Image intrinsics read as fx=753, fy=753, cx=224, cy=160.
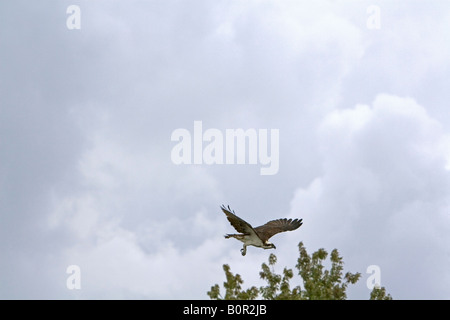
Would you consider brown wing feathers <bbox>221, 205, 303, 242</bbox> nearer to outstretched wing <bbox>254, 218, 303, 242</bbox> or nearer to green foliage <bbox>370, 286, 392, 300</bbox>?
outstretched wing <bbox>254, 218, 303, 242</bbox>

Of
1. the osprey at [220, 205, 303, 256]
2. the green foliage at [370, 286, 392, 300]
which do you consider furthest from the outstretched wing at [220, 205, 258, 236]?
the green foliage at [370, 286, 392, 300]

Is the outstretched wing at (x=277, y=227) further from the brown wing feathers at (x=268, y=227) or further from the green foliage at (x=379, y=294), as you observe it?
the green foliage at (x=379, y=294)

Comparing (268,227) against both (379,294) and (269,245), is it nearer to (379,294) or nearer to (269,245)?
(269,245)

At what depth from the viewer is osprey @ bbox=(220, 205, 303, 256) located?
29031mm

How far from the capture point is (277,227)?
34.2 metres

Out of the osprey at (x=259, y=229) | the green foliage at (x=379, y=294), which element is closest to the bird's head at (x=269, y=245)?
the osprey at (x=259, y=229)

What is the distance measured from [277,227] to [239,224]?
519cm

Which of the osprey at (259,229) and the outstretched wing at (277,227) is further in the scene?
the outstretched wing at (277,227)

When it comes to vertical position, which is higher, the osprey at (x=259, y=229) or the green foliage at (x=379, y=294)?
the osprey at (x=259, y=229)

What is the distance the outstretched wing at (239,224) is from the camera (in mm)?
28022

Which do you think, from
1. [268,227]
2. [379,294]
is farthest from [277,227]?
[379,294]

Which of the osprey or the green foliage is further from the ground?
the osprey
